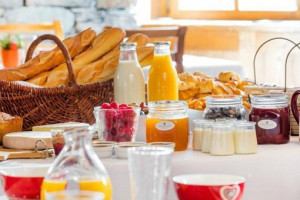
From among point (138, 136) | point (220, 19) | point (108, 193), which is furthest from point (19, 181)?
point (220, 19)

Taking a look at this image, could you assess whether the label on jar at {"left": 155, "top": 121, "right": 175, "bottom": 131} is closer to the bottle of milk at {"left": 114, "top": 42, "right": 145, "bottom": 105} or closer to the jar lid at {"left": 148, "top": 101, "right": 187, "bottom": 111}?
the jar lid at {"left": 148, "top": 101, "right": 187, "bottom": 111}

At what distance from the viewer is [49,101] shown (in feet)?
6.89

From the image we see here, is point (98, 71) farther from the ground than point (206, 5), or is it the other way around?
point (206, 5)

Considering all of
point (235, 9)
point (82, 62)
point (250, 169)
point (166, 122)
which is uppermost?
point (235, 9)

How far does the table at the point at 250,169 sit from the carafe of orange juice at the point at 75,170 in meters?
0.47

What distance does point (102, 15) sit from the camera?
5.84m

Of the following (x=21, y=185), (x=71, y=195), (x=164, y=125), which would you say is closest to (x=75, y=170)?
(x=71, y=195)

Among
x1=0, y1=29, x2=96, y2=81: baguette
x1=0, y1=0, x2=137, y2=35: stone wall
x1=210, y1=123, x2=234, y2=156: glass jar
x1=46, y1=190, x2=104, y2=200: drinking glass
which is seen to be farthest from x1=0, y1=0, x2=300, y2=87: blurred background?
x1=46, y1=190, x2=104, y2=200: drinking glass

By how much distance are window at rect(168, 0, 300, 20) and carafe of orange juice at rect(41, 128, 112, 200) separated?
147 inches

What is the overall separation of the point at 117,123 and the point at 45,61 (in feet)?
2.14

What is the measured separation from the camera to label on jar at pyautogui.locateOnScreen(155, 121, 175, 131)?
1.73m

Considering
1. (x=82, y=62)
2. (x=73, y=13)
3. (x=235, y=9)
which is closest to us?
(x=82, y=62)

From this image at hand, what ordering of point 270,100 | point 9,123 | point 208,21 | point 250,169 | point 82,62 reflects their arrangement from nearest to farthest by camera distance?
point 250,169
point 270,100
point 9,123
point 82,62
point 208,21

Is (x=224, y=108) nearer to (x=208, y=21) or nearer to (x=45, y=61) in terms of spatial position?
(x=45, y=61)
